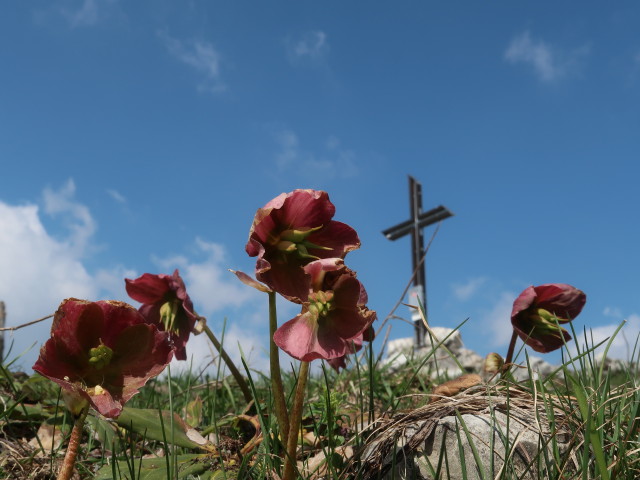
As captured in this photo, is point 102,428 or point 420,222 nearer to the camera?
point 102,428

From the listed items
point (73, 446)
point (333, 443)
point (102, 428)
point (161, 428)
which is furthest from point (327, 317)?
point (102, 428)

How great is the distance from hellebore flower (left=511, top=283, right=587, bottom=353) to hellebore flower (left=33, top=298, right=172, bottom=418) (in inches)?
40.7

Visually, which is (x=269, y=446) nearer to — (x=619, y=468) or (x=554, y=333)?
(x=619, y=468)

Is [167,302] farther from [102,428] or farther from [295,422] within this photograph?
[295,422]

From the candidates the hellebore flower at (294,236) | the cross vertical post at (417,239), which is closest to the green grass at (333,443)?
the hellebore flower at (294,236)

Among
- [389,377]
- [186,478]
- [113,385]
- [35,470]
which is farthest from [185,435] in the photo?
[389,377]

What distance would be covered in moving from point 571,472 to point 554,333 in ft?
1.58

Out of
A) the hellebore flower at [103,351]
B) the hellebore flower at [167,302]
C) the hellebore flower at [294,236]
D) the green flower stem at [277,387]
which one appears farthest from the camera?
the hellebore flower at [167,302]

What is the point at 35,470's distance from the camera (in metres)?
1.78

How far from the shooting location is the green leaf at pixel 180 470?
57.0 inches

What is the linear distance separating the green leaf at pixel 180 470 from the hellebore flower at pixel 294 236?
1.65 ft

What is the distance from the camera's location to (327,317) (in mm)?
1266

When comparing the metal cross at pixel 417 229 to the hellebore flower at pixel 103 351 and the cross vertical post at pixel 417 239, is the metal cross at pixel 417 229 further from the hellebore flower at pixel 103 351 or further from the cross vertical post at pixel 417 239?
the hellebore flower at pixel 103 351

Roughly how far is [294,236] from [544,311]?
850 millimetres
